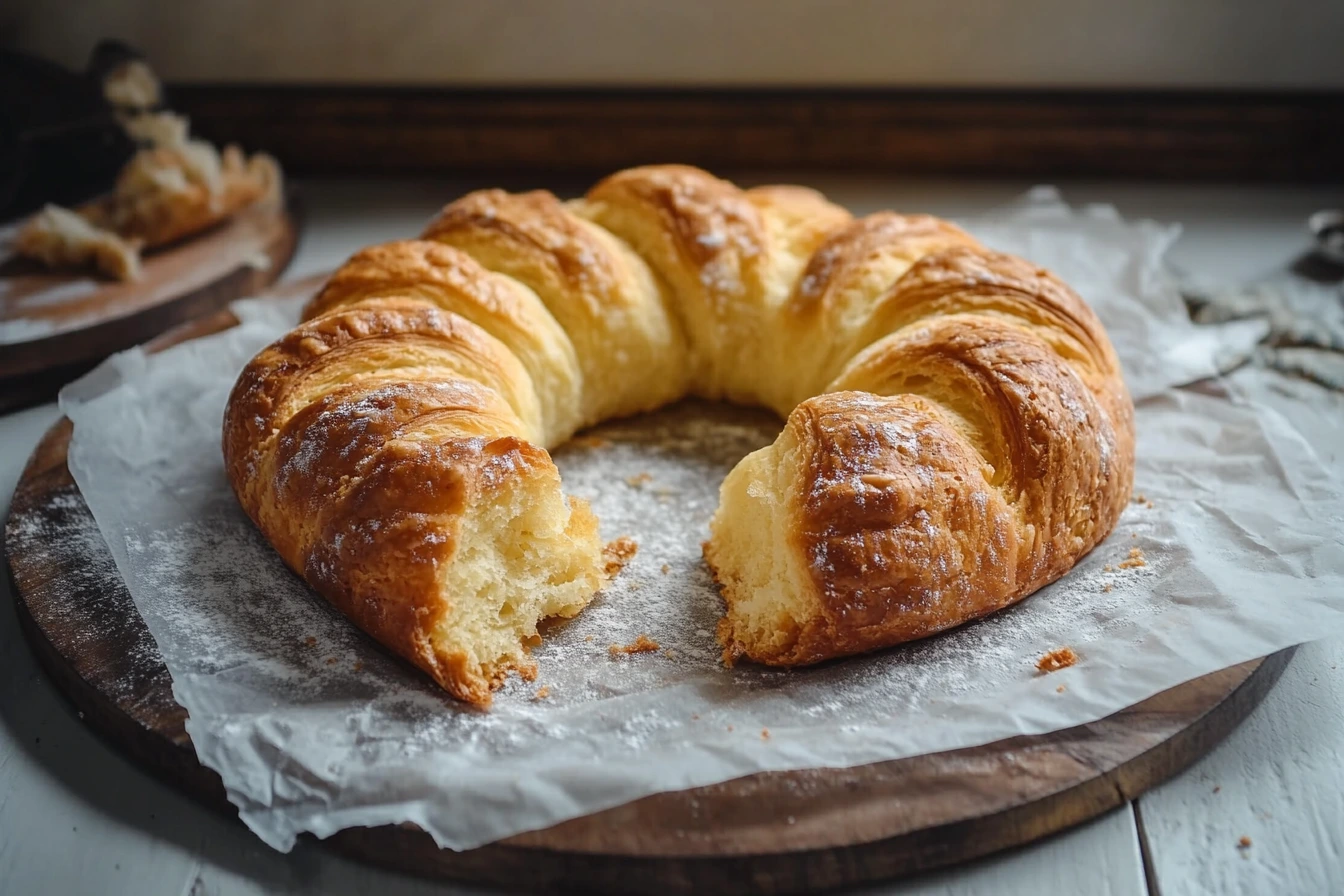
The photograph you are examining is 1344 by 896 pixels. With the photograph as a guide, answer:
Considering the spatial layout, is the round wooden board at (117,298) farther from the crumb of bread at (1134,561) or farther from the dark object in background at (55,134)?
the crumb of bread at (1134,561)

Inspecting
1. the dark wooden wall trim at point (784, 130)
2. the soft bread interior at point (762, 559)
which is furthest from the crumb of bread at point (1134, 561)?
the dark wooden wall trim at point (784, 130)

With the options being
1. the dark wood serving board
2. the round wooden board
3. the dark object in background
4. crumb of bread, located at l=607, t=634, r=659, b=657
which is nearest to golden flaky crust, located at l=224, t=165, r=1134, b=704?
crumb of bread, located at l=607, t=634, r=659, b=657

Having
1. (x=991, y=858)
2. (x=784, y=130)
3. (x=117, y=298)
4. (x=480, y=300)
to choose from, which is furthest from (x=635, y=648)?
(x=784, y=130)

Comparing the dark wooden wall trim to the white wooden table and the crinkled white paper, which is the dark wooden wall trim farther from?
the white wooden table

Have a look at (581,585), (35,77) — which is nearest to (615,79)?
(35,77)

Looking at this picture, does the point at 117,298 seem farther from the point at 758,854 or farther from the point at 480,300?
the point at 758,854

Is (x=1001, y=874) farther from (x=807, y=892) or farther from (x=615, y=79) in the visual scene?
(x=615, y=79)
